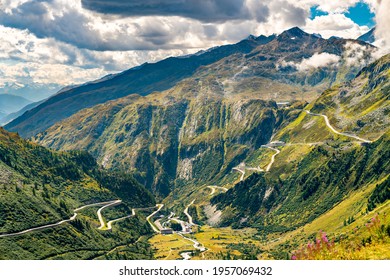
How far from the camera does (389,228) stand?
309ft

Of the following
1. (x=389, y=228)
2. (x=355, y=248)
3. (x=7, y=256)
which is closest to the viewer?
(x=355, y=248)
